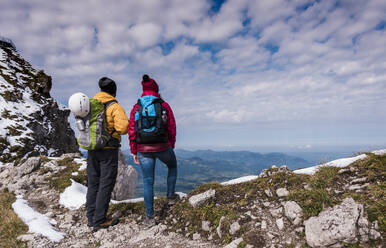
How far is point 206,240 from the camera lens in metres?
4.51

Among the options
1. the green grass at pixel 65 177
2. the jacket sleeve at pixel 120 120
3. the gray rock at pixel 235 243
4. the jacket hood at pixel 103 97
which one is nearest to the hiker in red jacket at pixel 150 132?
the jacket sleeve at pixel 120 120

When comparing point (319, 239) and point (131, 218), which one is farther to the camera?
point (131, 218)

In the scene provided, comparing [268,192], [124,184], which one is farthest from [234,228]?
[124,184]

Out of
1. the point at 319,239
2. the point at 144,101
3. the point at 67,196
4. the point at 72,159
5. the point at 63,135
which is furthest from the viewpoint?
the point at 63,135

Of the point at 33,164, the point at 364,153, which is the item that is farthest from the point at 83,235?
the point at 364,153

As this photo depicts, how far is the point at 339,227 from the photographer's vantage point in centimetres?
319

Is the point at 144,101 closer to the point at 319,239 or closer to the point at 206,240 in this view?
the point at 206,240

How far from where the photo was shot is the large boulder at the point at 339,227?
3111 mm

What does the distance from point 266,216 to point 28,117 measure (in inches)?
1091

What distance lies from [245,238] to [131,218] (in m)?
3.89

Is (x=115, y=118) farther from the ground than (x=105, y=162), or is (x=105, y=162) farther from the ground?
(x=115, y=118)

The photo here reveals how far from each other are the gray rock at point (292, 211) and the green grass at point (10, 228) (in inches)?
242

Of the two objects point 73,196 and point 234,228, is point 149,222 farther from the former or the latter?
point 73,196

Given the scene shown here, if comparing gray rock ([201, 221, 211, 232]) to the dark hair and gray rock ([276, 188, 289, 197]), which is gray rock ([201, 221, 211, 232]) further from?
the dark hair
